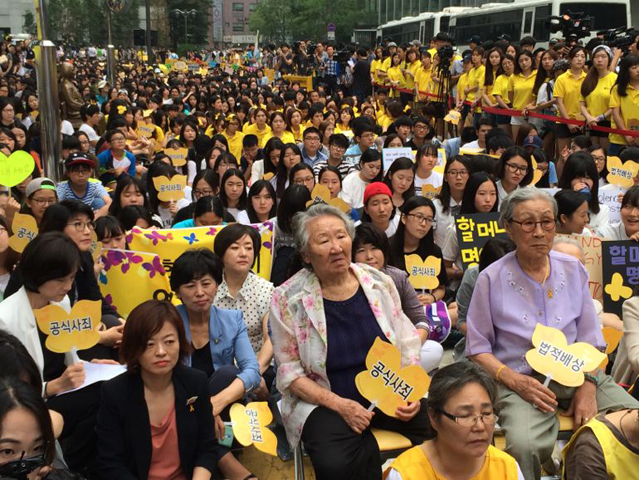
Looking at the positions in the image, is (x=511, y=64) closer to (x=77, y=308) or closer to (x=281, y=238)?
(x=281, y=238)

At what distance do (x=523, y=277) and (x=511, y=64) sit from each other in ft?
30.4

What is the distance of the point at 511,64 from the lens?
38.9 feet

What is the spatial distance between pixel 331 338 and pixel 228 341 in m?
0.83

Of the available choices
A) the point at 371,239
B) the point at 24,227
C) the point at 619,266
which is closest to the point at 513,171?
the point at 619,266

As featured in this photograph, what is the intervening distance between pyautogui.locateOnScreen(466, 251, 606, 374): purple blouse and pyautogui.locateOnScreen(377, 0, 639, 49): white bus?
13340mm

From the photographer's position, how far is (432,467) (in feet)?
8.61

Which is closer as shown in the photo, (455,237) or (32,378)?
(32,378)

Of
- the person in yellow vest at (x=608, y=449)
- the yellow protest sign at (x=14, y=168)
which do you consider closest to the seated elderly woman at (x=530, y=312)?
the person in yellow vest at (x=608, y=449)

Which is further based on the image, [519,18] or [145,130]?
[519,18]

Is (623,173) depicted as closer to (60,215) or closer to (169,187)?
(169,187)

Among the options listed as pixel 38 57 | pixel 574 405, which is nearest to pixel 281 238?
pixel 574 405

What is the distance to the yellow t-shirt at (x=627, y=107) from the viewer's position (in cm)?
857

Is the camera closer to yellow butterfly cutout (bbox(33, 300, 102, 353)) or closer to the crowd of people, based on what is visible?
the crowd of people

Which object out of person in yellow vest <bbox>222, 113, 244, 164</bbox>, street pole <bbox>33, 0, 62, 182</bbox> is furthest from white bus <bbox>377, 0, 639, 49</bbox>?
street pole <bbox>33, 0, 62, 182</bbox>
